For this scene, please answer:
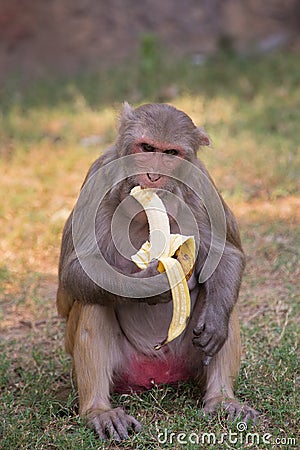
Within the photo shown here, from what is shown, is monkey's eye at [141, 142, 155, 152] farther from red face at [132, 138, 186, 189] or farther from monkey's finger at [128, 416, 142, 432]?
monkey's finger at [128, 416, 142, 432]

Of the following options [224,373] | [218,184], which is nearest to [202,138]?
[224,373]

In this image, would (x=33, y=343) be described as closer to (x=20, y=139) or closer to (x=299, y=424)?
(x=299, y=424)

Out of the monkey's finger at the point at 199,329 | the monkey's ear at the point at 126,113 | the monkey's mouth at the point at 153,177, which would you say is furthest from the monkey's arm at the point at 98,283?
the monkey's ear at the point at 126,113

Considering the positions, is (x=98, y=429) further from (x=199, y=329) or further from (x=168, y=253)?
(x=168, y=253)

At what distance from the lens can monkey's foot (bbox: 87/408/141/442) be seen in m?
4.28

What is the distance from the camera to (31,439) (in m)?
4.31

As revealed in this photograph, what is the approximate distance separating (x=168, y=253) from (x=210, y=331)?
1.64ft

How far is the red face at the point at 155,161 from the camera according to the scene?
4336 mm

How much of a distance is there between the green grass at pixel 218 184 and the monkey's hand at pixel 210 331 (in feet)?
1.13

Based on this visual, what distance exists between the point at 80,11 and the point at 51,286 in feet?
24.8

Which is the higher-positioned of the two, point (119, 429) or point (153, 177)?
point (153, 177)

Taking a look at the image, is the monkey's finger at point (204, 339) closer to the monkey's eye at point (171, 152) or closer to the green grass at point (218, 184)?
the green grass at point (218, 184)

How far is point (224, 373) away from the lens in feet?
15.2

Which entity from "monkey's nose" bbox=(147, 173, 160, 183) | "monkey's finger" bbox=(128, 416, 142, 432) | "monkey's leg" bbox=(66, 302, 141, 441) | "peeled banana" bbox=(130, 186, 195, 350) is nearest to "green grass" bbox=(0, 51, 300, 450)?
"monkey's finger" bbox=(128, 416, 142, 432)
